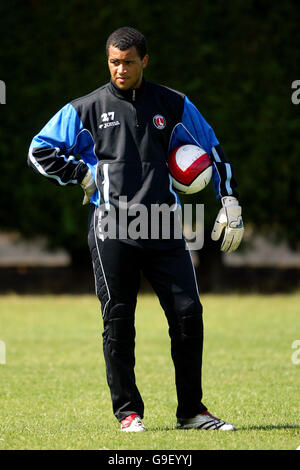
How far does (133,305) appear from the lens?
5598 mm

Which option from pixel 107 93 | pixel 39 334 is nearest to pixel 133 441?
pixel 107 93

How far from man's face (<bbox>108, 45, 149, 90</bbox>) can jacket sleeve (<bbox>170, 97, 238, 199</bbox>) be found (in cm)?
38

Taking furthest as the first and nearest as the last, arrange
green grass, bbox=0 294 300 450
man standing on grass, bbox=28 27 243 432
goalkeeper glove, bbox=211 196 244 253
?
goalkeeper glove, bbox=211 196 244 253 < man standing on grass, bbox=28 27 243 432 < green grass, bbox=0 294 300 450

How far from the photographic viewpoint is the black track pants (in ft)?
18.0

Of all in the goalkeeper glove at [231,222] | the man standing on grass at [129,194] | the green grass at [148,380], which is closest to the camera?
the green grass at [148,380]

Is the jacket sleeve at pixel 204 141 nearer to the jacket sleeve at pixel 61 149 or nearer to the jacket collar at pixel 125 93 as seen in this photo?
the jacket collar at pixel 125 93

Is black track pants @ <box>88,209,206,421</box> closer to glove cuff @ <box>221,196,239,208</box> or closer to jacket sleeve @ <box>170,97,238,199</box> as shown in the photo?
glove cuff @ <box>221,196,239,208</box>

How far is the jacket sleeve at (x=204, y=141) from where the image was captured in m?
5.60

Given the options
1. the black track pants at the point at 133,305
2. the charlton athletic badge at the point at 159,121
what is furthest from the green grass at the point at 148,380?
the charlton athletic badge at the point at 159,121

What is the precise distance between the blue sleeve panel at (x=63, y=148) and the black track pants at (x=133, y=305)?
310 mm

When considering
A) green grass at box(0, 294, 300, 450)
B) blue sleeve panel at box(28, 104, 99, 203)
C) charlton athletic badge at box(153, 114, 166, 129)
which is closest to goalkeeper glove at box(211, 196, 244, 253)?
charlton athletic badge at box(153, 114, 166, 129)

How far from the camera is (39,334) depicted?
1180 cm

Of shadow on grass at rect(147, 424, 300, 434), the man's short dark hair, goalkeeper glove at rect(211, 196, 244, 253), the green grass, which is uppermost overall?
the man's short dark hair

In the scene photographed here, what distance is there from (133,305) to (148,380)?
278 centimetres
